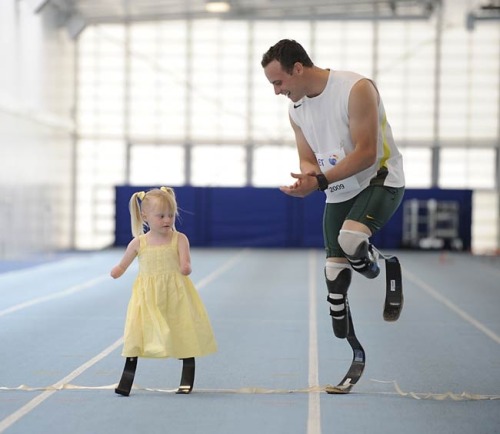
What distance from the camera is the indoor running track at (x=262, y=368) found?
15.8ft

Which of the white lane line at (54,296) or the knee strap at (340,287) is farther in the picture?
the white lane line at (54,296)

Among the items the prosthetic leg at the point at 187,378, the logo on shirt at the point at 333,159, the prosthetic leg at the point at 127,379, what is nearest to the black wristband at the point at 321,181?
the logo on shirt at the point at 333,159

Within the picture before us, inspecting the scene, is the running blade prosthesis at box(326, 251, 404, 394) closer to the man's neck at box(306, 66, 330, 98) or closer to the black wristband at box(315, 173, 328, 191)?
the black wristband at box(315, 173, 328, 191)

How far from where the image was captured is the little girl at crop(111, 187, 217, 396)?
17.6ft

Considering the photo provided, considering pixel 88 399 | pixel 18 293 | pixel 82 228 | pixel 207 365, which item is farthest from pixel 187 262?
pixel 82 228

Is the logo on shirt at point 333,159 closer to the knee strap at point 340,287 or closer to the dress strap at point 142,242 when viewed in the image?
the knee strap at point 340,287

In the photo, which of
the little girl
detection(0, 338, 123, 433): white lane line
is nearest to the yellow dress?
the little girl

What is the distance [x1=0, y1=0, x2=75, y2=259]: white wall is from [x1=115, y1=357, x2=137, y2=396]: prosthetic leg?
53.1 feet

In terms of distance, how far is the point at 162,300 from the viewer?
17.8ft

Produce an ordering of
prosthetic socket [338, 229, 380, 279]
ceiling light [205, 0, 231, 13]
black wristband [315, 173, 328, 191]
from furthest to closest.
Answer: ceiling light [205, 0, 231, 13] → prosthetic socket [338, 229, 380, 279] → black wristband [315, 173, 328, 191]

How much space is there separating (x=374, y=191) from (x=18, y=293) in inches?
325

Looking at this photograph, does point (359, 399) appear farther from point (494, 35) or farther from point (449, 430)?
point (494, 35)

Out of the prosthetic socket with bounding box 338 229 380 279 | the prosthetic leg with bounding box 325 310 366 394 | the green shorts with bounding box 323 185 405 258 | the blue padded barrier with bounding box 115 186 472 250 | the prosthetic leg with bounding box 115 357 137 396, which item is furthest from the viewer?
the blue padded barrier with bounding box 115 186 472 250

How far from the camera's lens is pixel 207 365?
264 inches
